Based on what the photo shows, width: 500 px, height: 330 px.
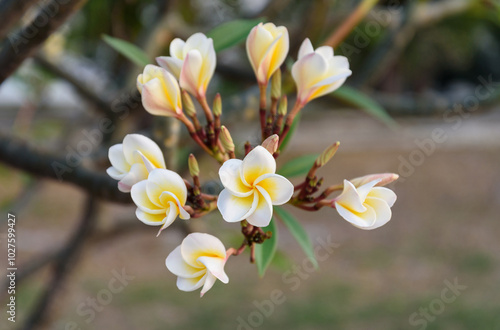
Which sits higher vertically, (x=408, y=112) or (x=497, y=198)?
(x=408, y=112)

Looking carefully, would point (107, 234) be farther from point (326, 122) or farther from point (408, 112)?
point (326, 122)

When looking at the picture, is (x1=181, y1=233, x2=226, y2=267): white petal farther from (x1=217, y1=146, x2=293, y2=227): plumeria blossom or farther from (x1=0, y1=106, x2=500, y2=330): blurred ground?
(x1=0, y1=106, x2=500, y2=330): blurred ground

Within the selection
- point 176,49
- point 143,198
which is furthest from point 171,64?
point 143,198

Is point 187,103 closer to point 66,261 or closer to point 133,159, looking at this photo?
point 133,159

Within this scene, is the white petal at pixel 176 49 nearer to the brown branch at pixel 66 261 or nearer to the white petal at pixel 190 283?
the white petal at pixel 190 283

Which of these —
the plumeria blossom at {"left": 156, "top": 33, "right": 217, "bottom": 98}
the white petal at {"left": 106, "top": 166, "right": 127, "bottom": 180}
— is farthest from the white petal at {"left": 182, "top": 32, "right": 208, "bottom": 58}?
the white petal at {"left": 106, "top": 166, "right": 127, "bottom": 180}

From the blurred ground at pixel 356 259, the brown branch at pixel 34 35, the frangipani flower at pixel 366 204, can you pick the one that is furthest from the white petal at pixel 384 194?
the blurred ground at pixel 356 259

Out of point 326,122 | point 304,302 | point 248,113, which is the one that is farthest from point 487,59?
point 248,113
